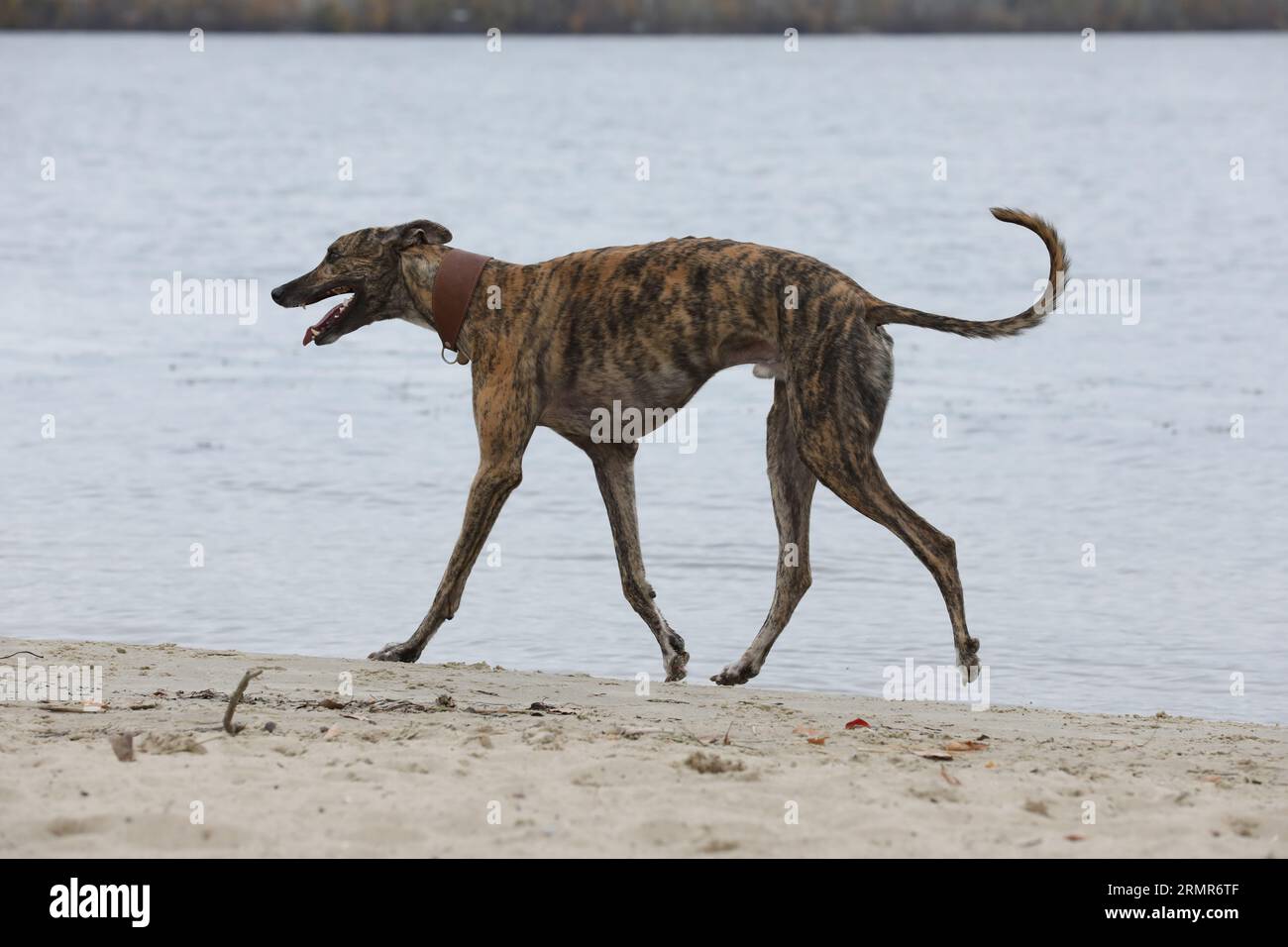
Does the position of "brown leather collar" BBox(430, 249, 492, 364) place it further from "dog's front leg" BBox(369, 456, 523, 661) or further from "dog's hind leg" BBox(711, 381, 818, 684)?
"dog's hind leg" BBox(711, 381, 818, 684)

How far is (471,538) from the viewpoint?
781cm

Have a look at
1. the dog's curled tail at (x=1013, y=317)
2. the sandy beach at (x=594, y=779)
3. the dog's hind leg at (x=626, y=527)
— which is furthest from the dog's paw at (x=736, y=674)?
the dog's curled tail at (x=1013, y=317)

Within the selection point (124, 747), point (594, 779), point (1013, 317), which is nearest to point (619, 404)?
point (1013, 317)

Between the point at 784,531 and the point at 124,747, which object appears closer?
the point at 124,747

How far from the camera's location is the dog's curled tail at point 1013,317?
292 inches

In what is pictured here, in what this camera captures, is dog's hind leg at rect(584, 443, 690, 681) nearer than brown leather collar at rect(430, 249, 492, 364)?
No

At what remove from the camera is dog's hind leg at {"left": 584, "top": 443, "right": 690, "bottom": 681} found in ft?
27.2

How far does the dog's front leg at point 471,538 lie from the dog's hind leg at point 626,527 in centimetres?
58

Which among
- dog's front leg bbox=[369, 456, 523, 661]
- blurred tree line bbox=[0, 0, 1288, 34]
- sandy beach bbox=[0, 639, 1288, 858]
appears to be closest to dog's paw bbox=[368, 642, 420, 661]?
dog's front leg bbox=[369, 456, 523, 661]

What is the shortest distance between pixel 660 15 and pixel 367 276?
108777 mm

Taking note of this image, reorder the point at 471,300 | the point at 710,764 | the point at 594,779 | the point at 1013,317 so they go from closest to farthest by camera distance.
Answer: the point at 594,779 → the point at 710,764 → the point at 1013,317 → the point at 471,300

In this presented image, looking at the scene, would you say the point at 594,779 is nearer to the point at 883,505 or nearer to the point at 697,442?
the point at 883,505

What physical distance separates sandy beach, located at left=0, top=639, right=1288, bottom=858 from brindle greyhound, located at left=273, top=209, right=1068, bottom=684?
0.94 m
